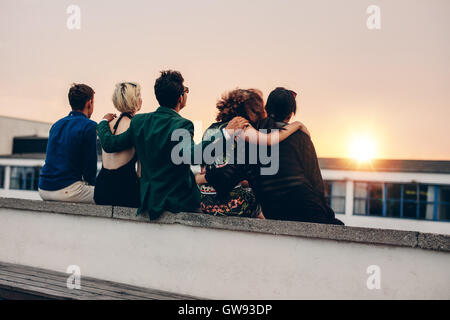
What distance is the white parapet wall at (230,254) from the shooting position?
9.92ft

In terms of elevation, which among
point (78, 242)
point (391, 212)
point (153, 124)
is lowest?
point (391, 212)

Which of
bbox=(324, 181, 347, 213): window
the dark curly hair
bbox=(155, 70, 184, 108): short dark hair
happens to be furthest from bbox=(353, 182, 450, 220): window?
bbox=(155, 70, 184, 108): short dark hair

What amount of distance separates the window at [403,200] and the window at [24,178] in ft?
101

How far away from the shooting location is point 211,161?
3990mm

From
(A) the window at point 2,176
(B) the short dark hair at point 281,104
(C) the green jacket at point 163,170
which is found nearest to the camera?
(C) the green jacket at point 163,170

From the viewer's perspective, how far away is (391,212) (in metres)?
32.2

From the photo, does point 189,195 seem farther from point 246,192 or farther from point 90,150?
point 90,150

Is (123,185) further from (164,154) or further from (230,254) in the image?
(230,254)

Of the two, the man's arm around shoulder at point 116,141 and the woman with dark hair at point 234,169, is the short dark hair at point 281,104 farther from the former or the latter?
the man's arm around shoulder at point 116,141

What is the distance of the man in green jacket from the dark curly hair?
208 millimetres

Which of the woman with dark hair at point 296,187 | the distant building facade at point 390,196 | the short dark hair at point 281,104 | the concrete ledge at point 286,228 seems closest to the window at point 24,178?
the distant building facade at point 390,196

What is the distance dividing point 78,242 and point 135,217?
27.4 inches

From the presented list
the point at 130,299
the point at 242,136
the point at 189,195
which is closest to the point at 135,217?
the point at 189,195

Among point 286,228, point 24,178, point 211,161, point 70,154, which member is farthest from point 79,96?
point 24,178
